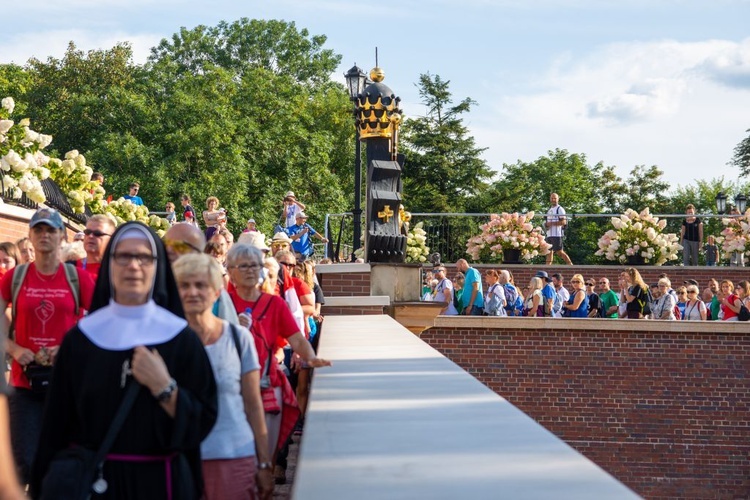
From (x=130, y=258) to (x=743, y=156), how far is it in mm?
76950

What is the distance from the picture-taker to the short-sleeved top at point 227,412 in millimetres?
5145

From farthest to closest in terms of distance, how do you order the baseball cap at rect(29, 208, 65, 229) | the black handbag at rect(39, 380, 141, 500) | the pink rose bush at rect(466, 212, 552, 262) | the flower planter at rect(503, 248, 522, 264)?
the flower planter at rect(503, 248, 522, 264) < the pink rose bush at rect(466, 212, 552, 262) < the baseball cap at rect(29, 208, 65, 229) < the black handbag at rect(39, 380, 141, 500)

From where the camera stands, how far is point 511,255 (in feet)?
93.6

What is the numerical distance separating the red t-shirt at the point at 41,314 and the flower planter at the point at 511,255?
71.9ft

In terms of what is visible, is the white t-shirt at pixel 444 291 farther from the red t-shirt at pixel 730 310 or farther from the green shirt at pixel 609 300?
the red t-shirt at pixel 730 310

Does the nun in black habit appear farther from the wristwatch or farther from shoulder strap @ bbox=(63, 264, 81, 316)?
shoulder strap @ bbox=(63, 264, 81, 316)

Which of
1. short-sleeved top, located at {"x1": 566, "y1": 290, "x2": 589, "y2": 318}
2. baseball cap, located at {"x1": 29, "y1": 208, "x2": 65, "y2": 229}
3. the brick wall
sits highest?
baseball cap, located at {"x1": 29, "y1": 208, "x2": 65, "y2": 229}

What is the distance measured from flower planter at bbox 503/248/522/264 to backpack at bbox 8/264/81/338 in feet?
71.6

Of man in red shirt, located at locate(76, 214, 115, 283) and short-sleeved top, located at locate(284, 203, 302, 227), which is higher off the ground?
short-sleeved top, located at locate(284, 203, 302, 227)

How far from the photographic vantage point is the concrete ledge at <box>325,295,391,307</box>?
15.9 metres

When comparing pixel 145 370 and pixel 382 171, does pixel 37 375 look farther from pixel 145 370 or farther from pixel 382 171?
pixel 382 171

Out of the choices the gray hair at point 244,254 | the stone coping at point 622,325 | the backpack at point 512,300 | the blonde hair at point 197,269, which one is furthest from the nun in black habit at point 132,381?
the backpack at point 512,300

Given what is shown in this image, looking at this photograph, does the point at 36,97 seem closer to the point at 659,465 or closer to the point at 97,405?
the point at 659,465

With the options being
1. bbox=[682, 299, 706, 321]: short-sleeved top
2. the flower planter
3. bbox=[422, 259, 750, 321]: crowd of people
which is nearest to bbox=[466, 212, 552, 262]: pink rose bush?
the flower planter
